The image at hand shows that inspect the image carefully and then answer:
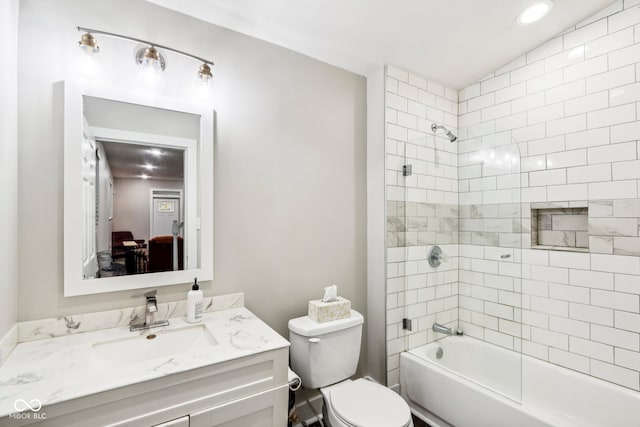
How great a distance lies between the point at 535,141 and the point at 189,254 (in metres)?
2.44

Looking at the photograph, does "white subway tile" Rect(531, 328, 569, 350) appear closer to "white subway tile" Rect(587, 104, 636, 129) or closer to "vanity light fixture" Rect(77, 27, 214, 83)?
"white subway tile" Rect(587, 104, 636, 129)

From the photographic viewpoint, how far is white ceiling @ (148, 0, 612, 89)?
68.1 inches

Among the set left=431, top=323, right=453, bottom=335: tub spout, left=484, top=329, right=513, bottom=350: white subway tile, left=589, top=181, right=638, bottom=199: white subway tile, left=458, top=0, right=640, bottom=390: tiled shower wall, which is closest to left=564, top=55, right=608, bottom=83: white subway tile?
left=458, top=0, right=640, bottom=390: tiled shower wall

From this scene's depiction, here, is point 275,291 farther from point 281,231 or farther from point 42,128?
point 42,128

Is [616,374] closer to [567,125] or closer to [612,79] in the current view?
[567,125]

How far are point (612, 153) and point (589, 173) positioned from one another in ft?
0.50

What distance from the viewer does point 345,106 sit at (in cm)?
226

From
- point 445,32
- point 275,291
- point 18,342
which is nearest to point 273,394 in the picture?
point 275,291

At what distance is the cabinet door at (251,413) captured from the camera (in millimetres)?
1140

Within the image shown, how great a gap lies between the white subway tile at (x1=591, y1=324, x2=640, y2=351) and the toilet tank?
4.82 ft

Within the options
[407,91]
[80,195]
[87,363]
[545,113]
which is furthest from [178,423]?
[545,113]

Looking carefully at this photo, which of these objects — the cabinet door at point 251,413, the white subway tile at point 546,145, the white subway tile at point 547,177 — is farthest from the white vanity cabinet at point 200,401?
the white subway tile at point 546,145

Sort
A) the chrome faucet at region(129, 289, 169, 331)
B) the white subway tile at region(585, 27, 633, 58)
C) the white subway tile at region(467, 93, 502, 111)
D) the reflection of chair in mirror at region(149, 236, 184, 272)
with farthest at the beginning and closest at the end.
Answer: the white subway tile at region(467, 93, 502, 111) → the white subway tile at region(585, 27, 633, 58) → the reflection of chair in mirror at region(149, 236, 184, 272) → the chrome faucet at region(129, 289, 169, 331)

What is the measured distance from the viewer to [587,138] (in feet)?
6.42
